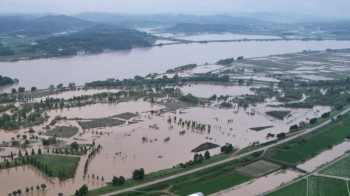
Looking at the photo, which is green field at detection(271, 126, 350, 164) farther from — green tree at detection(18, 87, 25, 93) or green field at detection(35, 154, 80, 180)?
green tree at detection(18, 87, 25, 93)

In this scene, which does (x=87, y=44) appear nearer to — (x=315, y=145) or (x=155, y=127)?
(x=155, y=127)

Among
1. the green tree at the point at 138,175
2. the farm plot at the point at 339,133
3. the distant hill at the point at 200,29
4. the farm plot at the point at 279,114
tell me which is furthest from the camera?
the distant hill at the point at 200,29

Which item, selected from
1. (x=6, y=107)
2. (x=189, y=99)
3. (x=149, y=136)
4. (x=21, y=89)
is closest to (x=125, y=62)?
(x=21, y=89)

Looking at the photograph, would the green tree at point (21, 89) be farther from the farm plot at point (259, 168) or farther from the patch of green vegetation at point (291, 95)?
the patch of green vegetation at point (291, 95)

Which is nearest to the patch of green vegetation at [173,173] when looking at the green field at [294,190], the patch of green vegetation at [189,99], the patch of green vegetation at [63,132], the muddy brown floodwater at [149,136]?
the muddy brown floodwater at [149,136]

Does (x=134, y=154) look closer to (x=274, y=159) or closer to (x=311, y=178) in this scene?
(x=274, y=159)

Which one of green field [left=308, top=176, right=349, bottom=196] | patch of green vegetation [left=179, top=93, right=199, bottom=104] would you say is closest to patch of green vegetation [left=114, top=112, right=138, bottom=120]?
patch of green vegetation [left=179, top=93, right=199, bottom=104]

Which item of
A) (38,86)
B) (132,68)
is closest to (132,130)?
(38,86)
